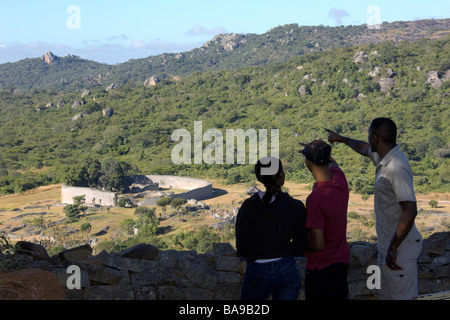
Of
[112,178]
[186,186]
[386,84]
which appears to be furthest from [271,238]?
[386,84]

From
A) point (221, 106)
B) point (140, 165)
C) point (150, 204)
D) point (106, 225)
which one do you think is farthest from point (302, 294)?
point (221, 106)

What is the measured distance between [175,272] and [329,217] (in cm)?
172

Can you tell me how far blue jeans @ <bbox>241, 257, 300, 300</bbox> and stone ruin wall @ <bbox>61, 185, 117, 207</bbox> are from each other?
22441 millimetres

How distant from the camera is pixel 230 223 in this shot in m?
17.4

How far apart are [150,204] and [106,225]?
4511mm

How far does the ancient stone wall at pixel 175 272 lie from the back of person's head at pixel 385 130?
1455 mm

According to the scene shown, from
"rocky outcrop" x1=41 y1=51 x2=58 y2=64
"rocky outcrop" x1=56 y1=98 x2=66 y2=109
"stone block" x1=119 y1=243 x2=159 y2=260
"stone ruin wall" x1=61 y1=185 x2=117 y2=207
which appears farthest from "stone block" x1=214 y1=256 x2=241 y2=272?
"rocky outcrop" x1=41 y1=51 x2=58 y2=64

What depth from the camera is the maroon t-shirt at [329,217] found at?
2584 mm

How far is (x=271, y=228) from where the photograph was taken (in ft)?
8.22

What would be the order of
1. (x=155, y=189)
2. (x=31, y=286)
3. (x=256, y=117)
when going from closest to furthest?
(x=31, y=286), (x=155, y=189), (x=256, y=117)

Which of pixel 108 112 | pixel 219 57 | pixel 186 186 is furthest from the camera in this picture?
pixel 219 57

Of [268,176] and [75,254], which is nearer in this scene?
[268,176]

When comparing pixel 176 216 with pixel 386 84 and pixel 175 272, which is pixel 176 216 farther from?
pixel 386 84

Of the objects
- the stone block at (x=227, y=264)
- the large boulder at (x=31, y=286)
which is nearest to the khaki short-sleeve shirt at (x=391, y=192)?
the stone block at (x=227, y=264)
